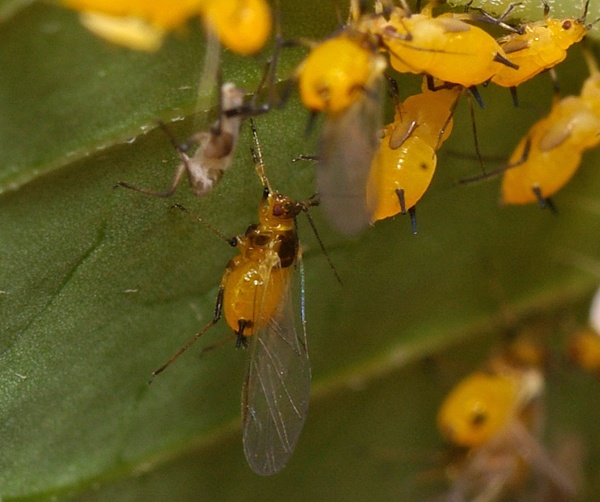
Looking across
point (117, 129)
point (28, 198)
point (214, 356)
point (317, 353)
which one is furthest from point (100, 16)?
point (317, 353)

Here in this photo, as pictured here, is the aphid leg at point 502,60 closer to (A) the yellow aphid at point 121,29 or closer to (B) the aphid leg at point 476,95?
(B) the aphid leg at point 476,95

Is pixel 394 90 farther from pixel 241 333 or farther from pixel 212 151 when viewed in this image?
pixel 241 333

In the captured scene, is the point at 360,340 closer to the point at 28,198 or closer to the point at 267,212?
the point at 267,212

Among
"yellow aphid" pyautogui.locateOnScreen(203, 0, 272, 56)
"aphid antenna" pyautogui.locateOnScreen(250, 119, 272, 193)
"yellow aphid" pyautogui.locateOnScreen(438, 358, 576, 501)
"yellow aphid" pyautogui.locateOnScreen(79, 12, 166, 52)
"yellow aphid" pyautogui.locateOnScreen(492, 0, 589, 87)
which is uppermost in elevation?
"yellow aphid" pyautogui.locateOnScreen(203, 0, 272, 56)

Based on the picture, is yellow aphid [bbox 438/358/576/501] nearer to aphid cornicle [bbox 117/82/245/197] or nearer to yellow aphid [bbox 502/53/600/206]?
yellow aphid [bbox 502/53/600/206]

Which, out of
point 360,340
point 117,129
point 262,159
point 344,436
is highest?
point 117,129

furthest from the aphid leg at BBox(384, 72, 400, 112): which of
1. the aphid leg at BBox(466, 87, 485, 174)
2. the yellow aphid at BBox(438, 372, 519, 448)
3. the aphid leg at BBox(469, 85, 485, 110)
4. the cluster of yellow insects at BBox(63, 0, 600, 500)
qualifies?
the yellow aphid at BBox(438, 372, 519, 448)

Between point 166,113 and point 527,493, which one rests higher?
point 166,113
